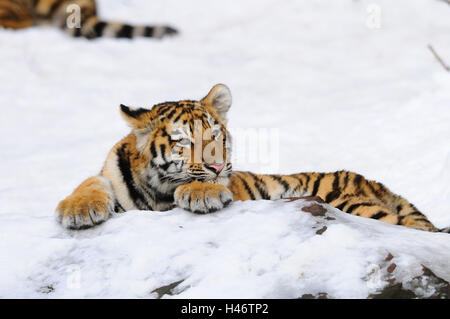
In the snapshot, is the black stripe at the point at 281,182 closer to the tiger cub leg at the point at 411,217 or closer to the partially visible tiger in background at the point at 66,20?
the tiger cub leg at the point at 411,217

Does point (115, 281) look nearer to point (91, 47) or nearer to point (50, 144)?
point (50, 144)

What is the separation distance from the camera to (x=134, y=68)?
25.1ft

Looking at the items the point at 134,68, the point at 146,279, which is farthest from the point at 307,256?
the point at 134,68

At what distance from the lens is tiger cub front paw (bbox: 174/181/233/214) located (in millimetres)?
3094

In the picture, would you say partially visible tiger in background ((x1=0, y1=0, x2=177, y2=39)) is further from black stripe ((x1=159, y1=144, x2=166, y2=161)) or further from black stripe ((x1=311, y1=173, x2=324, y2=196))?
black stripe ((x1=159, y1=144, x2=166, y2=161))

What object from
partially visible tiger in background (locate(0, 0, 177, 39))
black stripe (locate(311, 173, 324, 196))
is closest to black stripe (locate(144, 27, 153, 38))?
partially visible tiger in background (locate(0, 0, 177, 39))

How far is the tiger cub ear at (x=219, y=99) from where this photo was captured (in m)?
3.73

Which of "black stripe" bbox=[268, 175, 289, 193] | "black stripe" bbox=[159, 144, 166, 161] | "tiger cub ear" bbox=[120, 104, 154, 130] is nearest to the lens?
"black stripe" bbox=[159, 144, 166, 161]

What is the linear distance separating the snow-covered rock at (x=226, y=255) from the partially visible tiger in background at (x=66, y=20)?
526 centimetres

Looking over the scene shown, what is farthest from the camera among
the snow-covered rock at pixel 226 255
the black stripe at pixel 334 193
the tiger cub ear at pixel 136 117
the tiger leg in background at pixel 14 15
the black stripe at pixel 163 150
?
the tiger leg in background at pixel 14 15

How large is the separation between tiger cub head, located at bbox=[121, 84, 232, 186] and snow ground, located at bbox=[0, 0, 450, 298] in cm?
29

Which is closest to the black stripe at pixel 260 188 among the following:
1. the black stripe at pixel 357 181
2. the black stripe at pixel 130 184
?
the black stripe at pixel 357 181

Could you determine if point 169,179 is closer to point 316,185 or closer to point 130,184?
point 130,184
